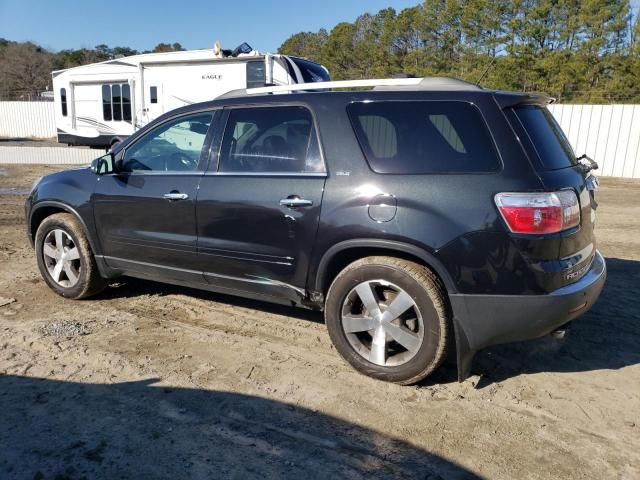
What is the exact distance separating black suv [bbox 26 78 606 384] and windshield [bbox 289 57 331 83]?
9.16 metres

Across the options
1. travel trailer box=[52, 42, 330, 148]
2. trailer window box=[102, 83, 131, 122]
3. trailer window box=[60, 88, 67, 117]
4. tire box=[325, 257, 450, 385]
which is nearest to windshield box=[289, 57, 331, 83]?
travel trailer box=[52, 42, 330, 148]

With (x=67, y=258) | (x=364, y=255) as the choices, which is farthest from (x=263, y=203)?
(x=67, y=258)

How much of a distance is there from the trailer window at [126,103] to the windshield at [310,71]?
573 centimetres

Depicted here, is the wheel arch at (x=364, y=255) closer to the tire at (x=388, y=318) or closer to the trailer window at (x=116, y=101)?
the tire at (x=388, y=318)

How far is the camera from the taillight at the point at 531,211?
119 inches

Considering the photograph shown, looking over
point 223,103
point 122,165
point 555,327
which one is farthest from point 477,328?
point 122,165

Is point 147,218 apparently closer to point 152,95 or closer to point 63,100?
point 152,95

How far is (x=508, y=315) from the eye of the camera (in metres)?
3.14

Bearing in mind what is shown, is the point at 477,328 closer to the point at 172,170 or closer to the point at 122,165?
the point at 172,170

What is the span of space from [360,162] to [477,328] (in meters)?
1.26

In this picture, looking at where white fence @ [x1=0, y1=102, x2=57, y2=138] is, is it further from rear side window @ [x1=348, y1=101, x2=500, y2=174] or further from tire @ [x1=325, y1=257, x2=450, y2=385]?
tire @ [x1=325, y1=257, x2=450, y2=385]

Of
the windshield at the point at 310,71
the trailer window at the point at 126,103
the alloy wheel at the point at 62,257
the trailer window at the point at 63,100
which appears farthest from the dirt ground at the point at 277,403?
the trailer window at the point at 63,100

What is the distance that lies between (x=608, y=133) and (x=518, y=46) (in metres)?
15.7

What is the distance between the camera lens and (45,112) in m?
34.4
